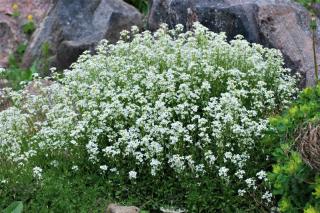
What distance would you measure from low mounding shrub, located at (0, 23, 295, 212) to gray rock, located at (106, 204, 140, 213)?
0.64ft

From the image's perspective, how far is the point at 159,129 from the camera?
5.56m

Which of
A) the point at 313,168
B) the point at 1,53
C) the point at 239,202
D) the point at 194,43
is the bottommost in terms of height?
the point at 1,53

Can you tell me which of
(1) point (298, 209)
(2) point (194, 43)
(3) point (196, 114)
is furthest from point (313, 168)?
(2) point (194, 43)

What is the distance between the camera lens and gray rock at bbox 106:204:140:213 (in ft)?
17.1

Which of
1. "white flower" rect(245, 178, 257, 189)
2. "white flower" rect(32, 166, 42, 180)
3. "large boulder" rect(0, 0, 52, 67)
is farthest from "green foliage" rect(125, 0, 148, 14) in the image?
"white flower" rect(245, 178, 257, 189)

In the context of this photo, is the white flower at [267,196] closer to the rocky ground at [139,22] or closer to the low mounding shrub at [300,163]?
the low mounding shrub at [300,163]

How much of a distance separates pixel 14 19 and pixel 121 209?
6.39m

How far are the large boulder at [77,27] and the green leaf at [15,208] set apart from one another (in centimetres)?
433

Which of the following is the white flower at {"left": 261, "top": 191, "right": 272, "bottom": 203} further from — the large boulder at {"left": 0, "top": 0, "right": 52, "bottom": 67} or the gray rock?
the large boulder at {"left": 0, "top": 0, "right": 52, "bottom": 67}

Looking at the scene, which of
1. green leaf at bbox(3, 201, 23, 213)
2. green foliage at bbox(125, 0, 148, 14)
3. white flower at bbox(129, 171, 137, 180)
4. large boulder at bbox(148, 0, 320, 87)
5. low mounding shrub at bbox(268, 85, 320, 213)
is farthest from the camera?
green foliage at bbox(125, 0, 148, 14)

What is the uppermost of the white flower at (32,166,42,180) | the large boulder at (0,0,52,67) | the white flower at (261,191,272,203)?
the white flower at (261,191,272,203)

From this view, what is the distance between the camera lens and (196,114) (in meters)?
5.97

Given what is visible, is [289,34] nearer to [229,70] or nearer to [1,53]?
[229,70]

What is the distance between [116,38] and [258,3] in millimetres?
2438
